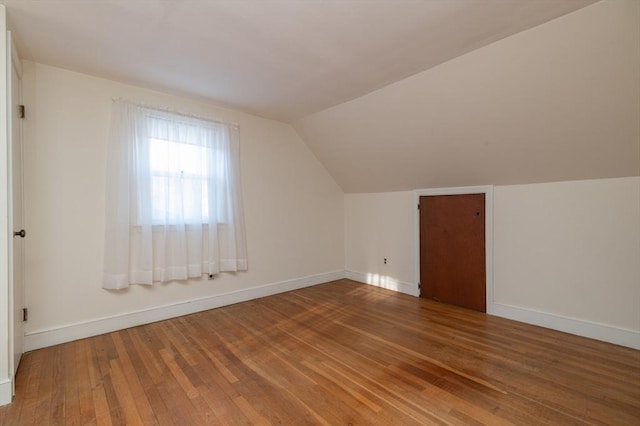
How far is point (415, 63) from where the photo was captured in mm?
2512

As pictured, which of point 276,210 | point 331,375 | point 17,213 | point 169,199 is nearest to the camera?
point 331,375

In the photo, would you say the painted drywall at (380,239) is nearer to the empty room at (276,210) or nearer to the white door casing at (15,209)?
the empty room at (276,210)

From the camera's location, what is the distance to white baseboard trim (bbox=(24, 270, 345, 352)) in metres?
2.54

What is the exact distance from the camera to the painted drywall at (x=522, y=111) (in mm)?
1927

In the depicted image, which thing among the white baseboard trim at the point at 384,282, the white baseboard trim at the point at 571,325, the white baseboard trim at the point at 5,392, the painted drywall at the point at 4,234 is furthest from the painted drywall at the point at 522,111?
the white baseboard trim at the point at 5,392

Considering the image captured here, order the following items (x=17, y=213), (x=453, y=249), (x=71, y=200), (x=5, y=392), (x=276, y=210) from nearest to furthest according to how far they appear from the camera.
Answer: (x=5, y=392) < (x=17, y=213) < (x=71, y=200) < (x=453, y=249) < (x=276, y=210)

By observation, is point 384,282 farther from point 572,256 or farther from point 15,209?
point 15,209

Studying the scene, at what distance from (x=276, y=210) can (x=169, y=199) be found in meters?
1.46

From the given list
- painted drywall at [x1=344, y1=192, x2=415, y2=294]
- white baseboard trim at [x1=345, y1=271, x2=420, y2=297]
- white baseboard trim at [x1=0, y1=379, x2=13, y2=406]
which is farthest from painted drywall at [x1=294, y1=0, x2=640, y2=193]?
white baseboard trim at [x1=0, y1=379, x2=13, y2=406]

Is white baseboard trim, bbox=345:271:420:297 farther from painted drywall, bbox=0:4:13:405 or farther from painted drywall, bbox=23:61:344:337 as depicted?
painted drywall, bbox=0:4:13:405

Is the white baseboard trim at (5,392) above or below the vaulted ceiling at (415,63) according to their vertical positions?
below

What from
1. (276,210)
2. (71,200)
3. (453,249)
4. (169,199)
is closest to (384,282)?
(453,249)

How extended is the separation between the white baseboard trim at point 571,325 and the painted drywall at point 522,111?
134 centimetres

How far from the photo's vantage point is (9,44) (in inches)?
75.6
